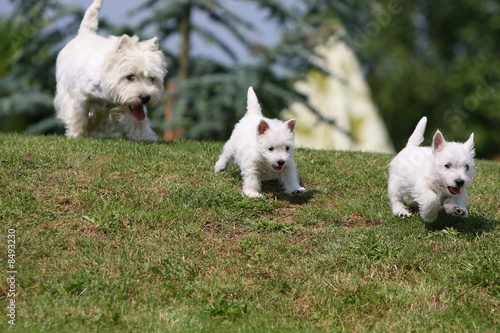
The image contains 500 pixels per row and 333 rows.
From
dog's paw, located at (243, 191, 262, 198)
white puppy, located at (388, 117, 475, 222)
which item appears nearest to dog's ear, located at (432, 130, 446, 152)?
white puppy, located at (388, 117, 475, 222)

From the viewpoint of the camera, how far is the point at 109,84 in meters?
9.35

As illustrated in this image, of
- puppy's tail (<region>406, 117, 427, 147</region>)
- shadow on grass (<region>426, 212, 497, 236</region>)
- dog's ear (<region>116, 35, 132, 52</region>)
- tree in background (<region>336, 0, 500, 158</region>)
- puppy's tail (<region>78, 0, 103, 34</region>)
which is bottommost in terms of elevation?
shadow on grass (<region>426, 212, 497, 236</region>)

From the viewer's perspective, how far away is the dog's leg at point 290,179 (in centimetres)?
732

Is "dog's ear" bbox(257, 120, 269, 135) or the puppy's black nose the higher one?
the puppy's black nose

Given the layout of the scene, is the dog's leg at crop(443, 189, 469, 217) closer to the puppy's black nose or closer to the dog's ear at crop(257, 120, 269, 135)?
the dog's ear at crop(257, 120, 269, 135)

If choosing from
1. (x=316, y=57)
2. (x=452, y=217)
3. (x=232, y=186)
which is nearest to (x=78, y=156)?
(x=232, y=186)

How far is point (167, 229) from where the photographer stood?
671cm

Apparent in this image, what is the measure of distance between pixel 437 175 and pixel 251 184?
221cm

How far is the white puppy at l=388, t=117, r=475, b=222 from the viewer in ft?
20.5

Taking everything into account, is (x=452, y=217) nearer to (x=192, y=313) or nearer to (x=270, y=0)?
(x=192, y=313)

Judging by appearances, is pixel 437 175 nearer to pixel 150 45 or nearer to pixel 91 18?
pixel 150 45

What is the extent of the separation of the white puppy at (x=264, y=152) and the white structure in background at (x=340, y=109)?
535 inches

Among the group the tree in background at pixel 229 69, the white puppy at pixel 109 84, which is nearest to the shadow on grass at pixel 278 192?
the white puppy at pixel 109 84

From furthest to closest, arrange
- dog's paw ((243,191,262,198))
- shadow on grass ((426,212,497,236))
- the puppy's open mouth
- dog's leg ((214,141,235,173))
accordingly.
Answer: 1. the puppy's open mouth
2. dog's leg ((214,141,235,173))
3. dog's paw ((243,191,262,198))
4. shadow on grass ((426,212,497,236))
